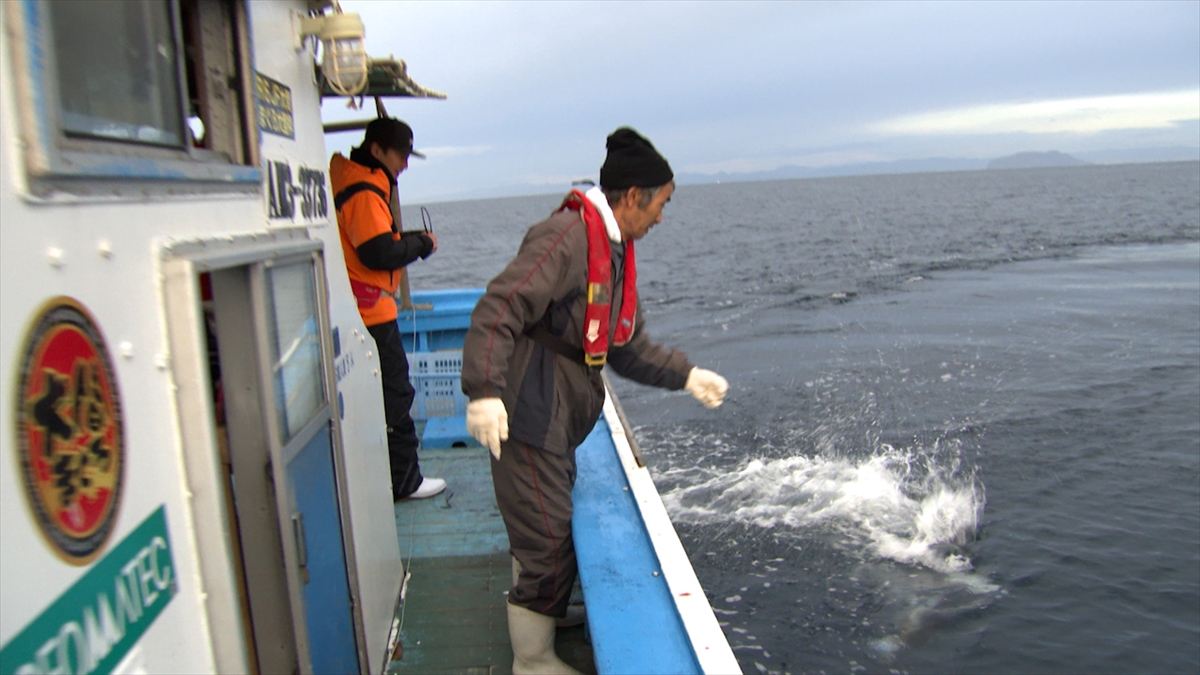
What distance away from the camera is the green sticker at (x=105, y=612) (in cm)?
105

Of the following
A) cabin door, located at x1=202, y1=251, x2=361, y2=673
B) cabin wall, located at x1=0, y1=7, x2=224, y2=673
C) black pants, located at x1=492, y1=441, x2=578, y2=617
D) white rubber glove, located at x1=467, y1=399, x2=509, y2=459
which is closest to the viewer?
cabin wall, located at x1=0, y1=7, x2=224, y2=673

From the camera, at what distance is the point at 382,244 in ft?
11.9

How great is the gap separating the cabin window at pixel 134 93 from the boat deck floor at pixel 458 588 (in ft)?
6.98

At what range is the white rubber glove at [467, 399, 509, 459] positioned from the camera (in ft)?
7.80

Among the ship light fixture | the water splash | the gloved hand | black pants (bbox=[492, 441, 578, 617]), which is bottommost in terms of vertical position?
the water splash

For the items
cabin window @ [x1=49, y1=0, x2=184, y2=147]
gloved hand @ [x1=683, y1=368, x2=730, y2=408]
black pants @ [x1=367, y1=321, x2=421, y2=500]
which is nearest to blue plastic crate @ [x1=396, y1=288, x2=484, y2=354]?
black pants @ [x1=367, y1=321, x2=421, y2=500]

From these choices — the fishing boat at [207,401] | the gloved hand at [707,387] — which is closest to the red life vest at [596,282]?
the gloved hand at [707,387]

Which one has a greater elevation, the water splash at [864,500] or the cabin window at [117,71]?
the cabin window at [117,71]

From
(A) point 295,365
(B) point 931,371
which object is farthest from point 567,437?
(B) point 931,371

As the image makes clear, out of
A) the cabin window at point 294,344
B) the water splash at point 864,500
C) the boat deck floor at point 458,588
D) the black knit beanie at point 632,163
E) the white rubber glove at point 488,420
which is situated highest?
the black knit beanie at point 632,163

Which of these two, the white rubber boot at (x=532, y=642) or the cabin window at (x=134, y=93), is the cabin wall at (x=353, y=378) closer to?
the cabin window at (x=134, y=93)

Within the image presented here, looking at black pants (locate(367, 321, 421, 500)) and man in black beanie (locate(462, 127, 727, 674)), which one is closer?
man in black beanie (locate(462, 127, 727, 674))

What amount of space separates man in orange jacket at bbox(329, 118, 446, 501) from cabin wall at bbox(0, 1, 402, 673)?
43.1 inches

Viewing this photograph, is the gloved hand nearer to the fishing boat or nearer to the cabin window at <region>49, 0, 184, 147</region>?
the fishing boat
